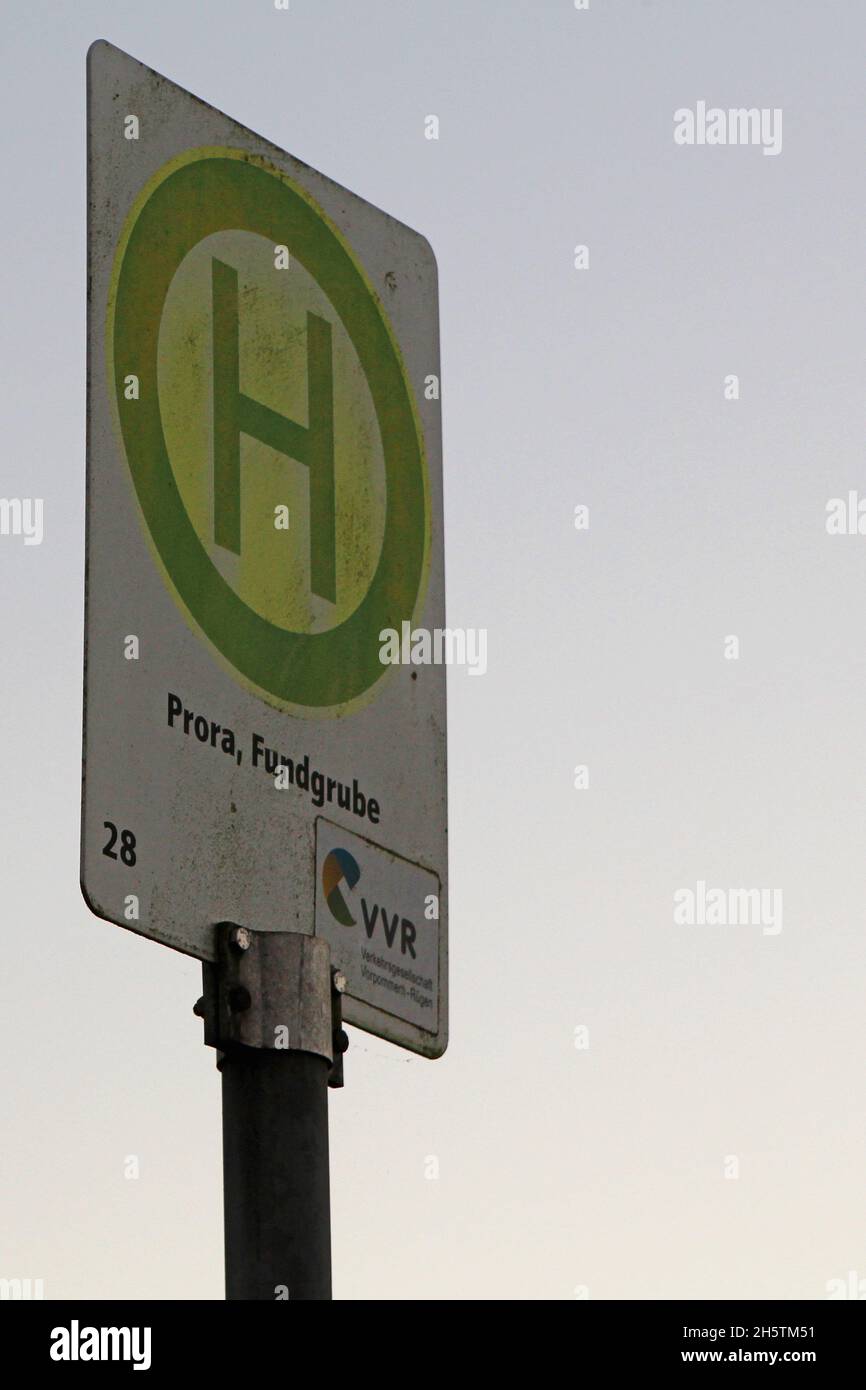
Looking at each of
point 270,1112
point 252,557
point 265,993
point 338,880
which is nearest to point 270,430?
point 252,557

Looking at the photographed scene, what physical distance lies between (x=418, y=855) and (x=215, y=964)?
626 mm

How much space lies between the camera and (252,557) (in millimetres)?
4605

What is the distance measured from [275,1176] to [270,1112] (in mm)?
97

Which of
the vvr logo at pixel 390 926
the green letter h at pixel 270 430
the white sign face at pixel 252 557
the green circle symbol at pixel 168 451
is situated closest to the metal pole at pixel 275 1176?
the white sign face at pixel 252 557

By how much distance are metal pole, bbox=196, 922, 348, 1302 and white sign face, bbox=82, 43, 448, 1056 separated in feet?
0.26

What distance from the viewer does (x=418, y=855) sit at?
4.86 meters

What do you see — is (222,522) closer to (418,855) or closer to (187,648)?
(187,648)

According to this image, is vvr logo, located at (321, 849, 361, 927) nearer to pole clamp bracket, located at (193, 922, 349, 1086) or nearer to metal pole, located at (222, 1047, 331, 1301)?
pole clamp bracket, located at (193, 922, 349, 1086)

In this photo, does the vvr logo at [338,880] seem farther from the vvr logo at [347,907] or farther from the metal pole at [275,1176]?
the metal pole at [275,1176]

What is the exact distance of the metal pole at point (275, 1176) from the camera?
4.25 metres

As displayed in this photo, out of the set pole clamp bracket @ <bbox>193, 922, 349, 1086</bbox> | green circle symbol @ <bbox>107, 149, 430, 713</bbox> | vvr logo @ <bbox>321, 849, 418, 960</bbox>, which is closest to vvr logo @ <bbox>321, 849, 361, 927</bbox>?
vvr logo @ <bbox>321, 849, 418, 960</bbox>
